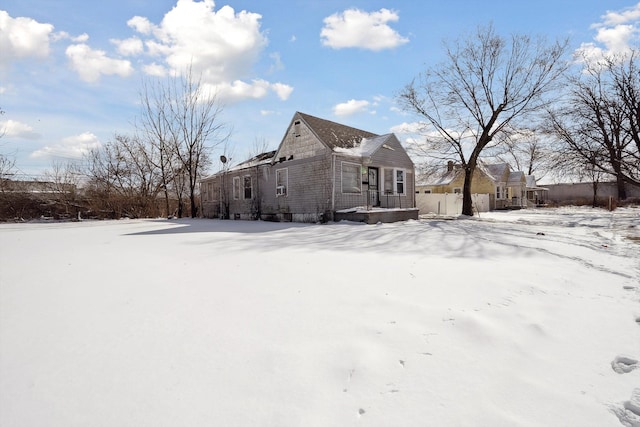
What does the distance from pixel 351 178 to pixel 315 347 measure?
461 inches

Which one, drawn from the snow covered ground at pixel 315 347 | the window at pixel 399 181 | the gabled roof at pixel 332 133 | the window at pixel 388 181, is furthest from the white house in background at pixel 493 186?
the snow covered ground at pixel 315 347

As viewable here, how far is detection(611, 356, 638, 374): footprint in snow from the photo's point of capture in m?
1.79

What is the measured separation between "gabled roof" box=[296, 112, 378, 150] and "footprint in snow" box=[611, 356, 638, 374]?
11333 mm

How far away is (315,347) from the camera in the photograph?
1.90 meters

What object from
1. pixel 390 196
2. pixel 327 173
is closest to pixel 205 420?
pixel 327 173

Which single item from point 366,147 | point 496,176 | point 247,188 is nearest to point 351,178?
point 366,147

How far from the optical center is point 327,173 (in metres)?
12.6

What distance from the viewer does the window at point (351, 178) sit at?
13.0 metres

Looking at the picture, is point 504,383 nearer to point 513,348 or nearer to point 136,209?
point 513,348

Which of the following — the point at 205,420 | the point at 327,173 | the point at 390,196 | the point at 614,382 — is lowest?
the point at 614,382

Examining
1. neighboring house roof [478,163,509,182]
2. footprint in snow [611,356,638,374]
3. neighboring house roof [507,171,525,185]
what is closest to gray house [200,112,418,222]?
footprint in snow [611,356,638,374]

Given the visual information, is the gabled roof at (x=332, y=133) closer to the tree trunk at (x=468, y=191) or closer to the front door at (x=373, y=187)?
the front door at (x=373, y=187)

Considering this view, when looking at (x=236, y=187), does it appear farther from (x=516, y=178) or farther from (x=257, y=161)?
(x=516, y=178)

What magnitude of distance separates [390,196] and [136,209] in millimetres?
16646
